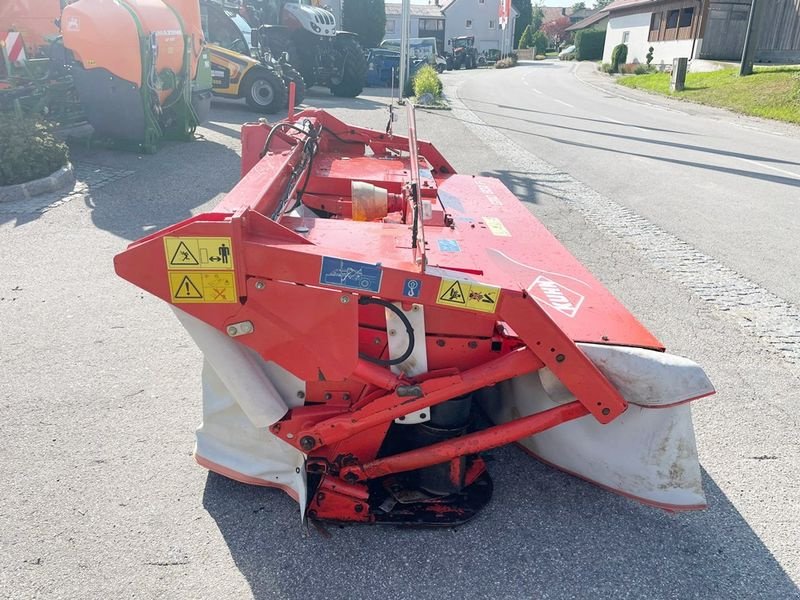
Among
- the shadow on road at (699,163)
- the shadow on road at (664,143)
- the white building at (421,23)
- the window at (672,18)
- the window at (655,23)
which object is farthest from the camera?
the white building at (421,23)

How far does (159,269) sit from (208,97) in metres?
8.59

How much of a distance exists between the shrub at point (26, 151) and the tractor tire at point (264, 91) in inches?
209

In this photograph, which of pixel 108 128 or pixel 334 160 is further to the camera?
pixel 108 128

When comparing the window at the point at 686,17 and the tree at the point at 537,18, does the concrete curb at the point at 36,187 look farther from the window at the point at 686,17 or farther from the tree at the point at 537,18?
the tree at the point at 537,18

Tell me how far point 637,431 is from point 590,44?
48.0 metres

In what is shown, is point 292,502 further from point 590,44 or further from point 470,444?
point 590,44

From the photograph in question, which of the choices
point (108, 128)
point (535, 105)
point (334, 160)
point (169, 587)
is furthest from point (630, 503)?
point (535, 105)

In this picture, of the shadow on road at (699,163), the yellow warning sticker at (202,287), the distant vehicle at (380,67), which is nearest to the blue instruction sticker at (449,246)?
the yellow warning sticker at (202,287)

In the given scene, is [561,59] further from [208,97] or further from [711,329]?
[711,329]

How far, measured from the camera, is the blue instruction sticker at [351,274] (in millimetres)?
2041

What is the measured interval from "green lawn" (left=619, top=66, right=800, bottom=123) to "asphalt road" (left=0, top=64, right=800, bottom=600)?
1112 centimetres

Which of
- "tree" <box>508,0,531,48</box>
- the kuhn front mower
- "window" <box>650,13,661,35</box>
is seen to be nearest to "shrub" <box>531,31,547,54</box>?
"tree" <box>508,0,531,48</box>

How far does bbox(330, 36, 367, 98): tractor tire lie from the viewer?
15.3m

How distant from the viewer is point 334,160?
428cm
